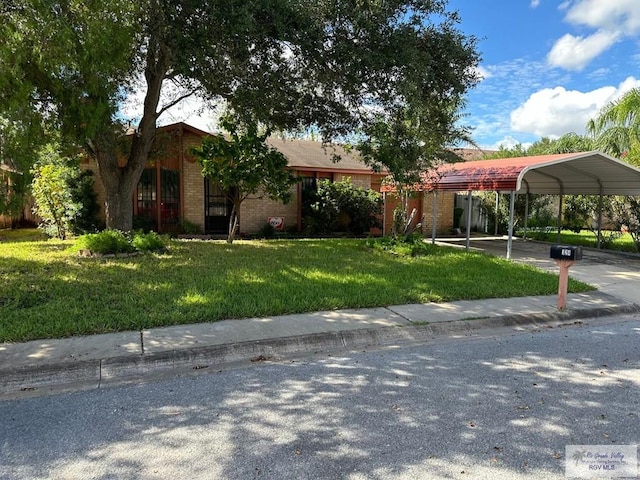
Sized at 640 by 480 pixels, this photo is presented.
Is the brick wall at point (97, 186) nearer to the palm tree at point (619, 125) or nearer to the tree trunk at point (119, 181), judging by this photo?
the tree trunk at point (119, 181)

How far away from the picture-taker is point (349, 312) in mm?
6457

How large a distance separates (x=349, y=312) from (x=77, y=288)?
4.19 m

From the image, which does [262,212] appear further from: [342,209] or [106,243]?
[106,243]

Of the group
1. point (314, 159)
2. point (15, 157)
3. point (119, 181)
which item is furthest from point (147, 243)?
point (314, 159)

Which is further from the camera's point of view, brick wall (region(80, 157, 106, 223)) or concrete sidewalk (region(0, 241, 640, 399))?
brick wall (region(80, 157, 106, 223))

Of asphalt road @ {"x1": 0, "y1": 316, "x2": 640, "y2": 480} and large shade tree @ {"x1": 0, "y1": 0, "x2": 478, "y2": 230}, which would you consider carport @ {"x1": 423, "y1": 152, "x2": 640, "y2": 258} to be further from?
asphalt road @ {"x1": 0, "y1": 316, "x2": 640, "y2": 480}

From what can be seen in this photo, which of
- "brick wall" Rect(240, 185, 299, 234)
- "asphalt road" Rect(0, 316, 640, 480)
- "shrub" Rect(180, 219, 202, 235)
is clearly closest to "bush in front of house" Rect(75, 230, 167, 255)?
"shrub" Rect(180, 219, 202, 235)

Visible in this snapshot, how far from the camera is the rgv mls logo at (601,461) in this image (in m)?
2.92

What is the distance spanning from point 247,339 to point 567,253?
4.83m

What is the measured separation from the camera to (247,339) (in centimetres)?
522

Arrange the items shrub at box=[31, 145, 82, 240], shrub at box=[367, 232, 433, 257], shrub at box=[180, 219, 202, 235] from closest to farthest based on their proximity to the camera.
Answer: shrub at box=[367, 232, 433, 257]
shrub at box=[31, 145, 82, 240]
shrub at box=[180, 219, 202, 235]

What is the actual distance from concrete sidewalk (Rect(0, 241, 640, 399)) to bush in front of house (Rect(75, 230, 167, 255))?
16.5ft

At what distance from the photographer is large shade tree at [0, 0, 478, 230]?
240 inches

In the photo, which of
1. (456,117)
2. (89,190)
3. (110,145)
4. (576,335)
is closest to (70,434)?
(576,335)
